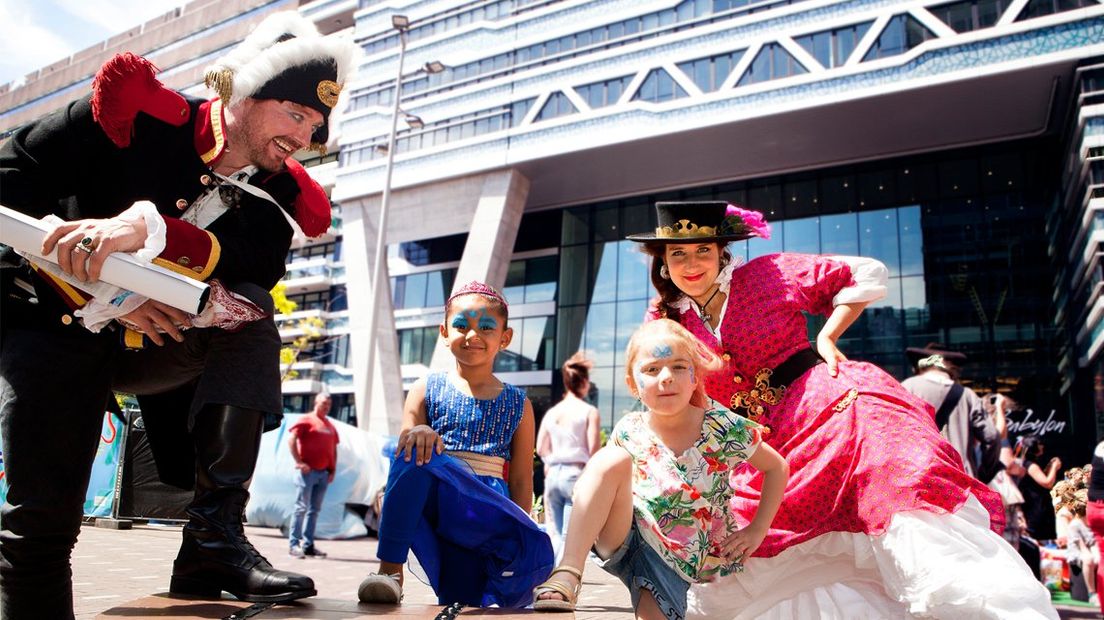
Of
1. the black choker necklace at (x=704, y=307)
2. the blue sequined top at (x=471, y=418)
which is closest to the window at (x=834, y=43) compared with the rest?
the black choker necklace at (x=704, y=307)

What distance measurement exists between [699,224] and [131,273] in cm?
215

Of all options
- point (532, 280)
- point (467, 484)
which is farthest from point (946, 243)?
point (467, 484)

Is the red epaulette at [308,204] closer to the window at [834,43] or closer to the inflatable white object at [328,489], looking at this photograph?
the inflatable white object at [328,489]

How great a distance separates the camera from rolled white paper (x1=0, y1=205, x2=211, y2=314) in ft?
5.48

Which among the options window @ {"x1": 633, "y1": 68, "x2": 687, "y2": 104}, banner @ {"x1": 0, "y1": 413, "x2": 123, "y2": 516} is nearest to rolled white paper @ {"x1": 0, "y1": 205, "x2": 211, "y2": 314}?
banner @ {"x1": 0, "y1": 413, "x2": 123, "y2": 516}

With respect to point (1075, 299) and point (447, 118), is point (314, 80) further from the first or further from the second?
point (447, 118)

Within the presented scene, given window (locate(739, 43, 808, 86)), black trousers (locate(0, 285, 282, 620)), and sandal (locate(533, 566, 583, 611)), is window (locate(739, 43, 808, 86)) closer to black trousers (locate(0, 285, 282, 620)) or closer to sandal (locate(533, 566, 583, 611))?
sandal (locate(533, 566, 583, 611))

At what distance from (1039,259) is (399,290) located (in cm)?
2606

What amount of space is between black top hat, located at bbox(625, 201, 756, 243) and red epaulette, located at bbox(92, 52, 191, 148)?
178cm

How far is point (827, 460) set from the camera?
2.53m

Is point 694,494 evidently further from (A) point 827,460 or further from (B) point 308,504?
(B) point 308,504

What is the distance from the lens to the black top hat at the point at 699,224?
3.09m

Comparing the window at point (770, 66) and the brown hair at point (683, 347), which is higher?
the window at point (770, 66)

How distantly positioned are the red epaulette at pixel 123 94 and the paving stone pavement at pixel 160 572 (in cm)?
203
